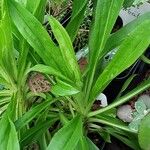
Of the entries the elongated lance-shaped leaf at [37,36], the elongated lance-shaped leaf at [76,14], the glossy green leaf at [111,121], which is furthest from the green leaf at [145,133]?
the elongated lance-shaped leaf at [76,14]

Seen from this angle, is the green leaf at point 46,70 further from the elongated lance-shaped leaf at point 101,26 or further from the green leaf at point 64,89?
the elongated lance-shaped leaf at point 101,26

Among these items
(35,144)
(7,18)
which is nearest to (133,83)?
(35,144)

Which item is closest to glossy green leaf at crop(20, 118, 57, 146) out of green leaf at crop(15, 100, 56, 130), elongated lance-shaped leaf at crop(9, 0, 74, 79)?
green leaf at crop(15, 100, 56, 130)

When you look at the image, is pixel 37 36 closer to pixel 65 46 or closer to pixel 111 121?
pixel 65 46

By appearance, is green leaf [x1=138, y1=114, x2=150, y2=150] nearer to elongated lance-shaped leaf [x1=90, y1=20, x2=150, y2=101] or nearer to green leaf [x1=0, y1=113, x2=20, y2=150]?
elongated lance-shaped leaf [x1=90, y1=20, x2=150, y2=101]

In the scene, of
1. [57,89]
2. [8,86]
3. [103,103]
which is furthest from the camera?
[103,103]

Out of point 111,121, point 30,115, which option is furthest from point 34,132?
point 111,121

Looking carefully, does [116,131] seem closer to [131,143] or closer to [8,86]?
[131,143]

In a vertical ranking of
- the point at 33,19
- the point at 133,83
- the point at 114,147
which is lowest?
the point at 114,147
